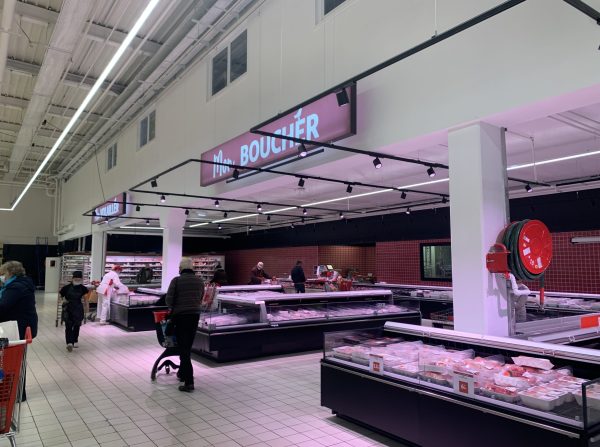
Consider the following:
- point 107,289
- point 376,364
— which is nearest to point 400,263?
point 107,289

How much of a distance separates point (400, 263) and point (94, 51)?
10.8 metres

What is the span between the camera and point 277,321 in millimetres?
7922

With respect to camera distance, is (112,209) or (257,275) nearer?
(112,209)

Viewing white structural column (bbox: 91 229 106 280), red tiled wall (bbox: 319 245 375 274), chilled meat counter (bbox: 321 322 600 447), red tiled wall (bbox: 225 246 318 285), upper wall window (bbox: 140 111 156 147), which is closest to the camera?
chilled meat counter (bbox: 321 322 600 447)

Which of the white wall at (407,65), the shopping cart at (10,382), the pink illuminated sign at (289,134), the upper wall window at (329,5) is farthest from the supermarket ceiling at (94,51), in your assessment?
the shopping cart at (10,382)

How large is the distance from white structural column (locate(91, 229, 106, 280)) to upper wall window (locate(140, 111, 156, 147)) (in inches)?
195

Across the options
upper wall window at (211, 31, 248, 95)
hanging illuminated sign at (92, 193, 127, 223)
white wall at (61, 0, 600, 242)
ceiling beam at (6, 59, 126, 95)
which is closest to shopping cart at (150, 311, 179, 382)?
white wall at (61, 0, 600, 242)

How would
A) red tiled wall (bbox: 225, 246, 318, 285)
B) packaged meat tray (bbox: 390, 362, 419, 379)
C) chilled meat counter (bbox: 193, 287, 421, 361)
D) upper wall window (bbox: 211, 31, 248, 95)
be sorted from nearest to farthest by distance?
packaged meat tray (bbox: 390, 362, 419, 379) < chilled meat counter (bbox: 193, 287, 421, 361) < upper wall window (bbox: 211, 31, 248, 95) < red tiled wall (bbox: 225, 246, 318, 285)

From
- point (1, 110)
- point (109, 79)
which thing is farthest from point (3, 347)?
point (1, 110)

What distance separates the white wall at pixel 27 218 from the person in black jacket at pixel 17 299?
24.2 meters

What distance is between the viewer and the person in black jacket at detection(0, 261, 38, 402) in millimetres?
5230

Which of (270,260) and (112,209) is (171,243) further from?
(270,260)

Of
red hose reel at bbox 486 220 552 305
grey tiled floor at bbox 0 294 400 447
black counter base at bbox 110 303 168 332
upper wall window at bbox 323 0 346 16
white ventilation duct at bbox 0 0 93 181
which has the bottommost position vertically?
grey tiled floor at bbox 0 294 400 447

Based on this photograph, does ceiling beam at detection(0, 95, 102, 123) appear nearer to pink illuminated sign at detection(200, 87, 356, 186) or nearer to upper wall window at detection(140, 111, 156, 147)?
upper wall window at detection(140, 111, 156, 147)
